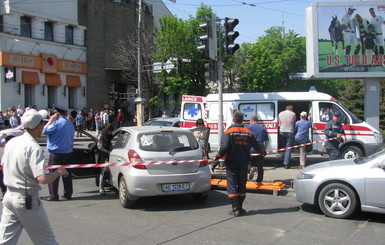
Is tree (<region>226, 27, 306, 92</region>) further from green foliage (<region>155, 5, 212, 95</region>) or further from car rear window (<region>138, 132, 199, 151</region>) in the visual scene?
car rear window (<region>138, 132, 199, 151</region>)

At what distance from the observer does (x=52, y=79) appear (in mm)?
28531

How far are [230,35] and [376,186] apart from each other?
6.48m

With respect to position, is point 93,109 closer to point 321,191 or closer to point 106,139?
point 106,139

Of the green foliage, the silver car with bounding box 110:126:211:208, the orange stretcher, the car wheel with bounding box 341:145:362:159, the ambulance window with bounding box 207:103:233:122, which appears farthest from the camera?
the green foliage

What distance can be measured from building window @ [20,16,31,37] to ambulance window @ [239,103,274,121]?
1994 cm

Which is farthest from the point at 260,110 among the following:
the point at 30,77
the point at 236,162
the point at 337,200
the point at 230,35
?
the point at 30,77

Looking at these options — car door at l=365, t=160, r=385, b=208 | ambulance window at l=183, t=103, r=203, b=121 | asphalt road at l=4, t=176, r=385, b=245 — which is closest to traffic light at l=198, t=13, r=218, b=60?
ambulance window at l=183, t=103, r=203, b=121

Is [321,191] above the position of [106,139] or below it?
below

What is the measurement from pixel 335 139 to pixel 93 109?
24110 millimetres

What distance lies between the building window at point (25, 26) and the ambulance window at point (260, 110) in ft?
65.4

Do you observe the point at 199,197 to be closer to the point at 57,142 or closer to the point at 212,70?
the point at 57,142

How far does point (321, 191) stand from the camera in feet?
21.8

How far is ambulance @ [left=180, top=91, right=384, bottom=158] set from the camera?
12.1 m

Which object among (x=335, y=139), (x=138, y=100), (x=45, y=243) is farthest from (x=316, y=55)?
(x=45, y=243)
